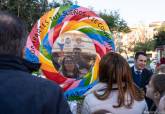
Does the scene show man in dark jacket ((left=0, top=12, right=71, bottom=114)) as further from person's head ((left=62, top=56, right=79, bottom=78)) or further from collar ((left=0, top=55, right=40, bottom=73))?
person's head ((left=62, top=56, right=79, bottom=78))

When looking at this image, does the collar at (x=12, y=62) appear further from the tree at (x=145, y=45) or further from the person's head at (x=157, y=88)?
the tree at (x=145, y=45)

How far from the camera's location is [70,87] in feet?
18.6

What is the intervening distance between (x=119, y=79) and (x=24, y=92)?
1493 millimetres

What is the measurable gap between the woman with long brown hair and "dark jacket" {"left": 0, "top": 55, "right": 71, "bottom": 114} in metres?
1.30

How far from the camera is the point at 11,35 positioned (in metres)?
2.08

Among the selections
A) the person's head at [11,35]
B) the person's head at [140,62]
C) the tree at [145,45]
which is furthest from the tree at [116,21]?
the person's head at [11,35]

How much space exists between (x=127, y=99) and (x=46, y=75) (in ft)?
8.23

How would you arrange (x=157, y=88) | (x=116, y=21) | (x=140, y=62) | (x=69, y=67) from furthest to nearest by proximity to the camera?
(x=116, y=21), (x=140, y=62), (x=69, y=67), (x=157, y=88)

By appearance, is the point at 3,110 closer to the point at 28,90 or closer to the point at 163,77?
the point at 28,90

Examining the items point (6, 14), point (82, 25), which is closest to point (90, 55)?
point (82, 25)

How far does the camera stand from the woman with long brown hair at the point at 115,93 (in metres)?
3.37

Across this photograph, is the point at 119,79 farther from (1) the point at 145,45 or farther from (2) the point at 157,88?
(1) the point at 145,45

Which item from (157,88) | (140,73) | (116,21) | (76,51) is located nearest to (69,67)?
(76,51)

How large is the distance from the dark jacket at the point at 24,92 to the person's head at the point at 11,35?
4cm
